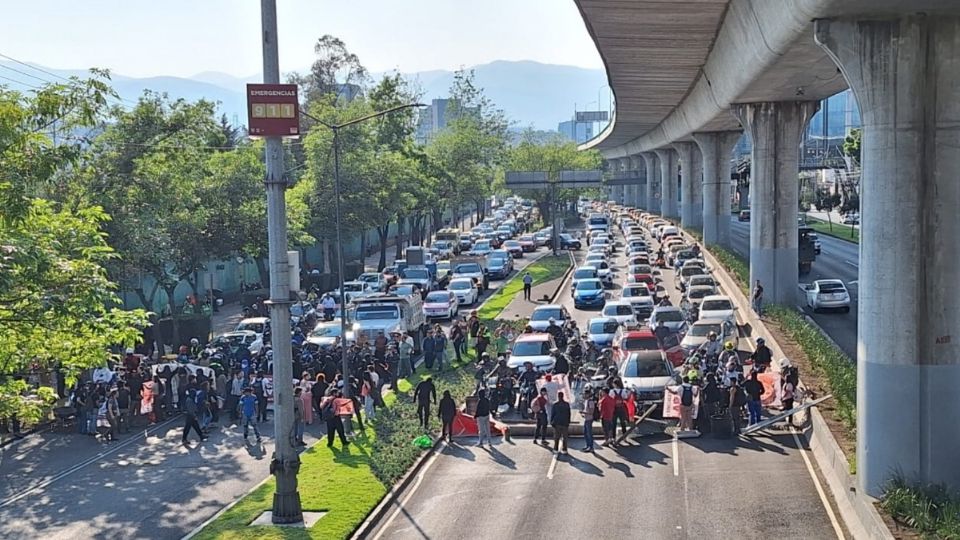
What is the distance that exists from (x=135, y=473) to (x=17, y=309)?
8.78m

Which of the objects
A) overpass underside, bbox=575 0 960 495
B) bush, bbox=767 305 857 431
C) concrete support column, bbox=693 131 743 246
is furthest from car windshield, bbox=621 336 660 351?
concrete support column, bbox=693 131 743 246

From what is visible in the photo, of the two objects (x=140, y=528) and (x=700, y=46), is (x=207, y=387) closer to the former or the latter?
(x=140, y=528)

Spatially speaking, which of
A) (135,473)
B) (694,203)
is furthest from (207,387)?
(694,203)

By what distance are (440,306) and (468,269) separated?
11.8 metres

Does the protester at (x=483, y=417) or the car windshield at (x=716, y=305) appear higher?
the car windshield at (x=716, y=305)

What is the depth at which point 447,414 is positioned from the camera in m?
25.7

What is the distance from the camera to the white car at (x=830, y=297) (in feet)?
140

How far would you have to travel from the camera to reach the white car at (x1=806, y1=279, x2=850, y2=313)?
42.6 m

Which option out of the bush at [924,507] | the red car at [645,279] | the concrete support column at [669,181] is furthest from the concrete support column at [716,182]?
the bush at [924,507]

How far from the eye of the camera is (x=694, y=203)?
86.0m

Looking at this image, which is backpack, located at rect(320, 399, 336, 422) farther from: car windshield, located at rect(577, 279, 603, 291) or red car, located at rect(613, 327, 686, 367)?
car windshield, located at rect(577, 279, 603, 291)

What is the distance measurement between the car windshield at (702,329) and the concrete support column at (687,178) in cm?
4831

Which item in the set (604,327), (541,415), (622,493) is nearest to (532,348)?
(604,327)

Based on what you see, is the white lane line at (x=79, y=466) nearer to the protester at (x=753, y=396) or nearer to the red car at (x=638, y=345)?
the red car at (x=638, y=345)
